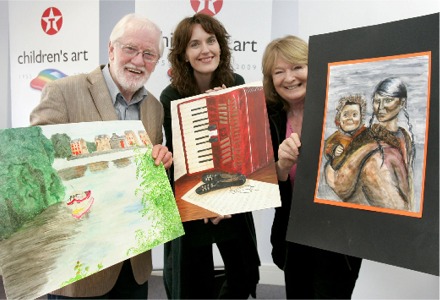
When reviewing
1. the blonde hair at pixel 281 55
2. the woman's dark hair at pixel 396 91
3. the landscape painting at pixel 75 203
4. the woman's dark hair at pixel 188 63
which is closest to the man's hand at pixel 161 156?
the landscape painting at pixel 75 203

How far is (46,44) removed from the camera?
332cm

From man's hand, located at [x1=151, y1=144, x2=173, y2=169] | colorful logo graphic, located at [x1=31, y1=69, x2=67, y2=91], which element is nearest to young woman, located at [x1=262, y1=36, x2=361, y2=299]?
man's hand, located at [x1=151, y1=144, x2=173, y2=169]

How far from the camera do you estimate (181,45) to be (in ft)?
6.28

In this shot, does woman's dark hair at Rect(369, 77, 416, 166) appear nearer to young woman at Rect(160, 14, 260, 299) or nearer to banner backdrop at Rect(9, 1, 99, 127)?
young woman at Rect(160, 14, 260, 299)

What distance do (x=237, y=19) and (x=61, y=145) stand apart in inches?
84.7

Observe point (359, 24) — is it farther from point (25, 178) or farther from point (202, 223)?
point (25, 178)

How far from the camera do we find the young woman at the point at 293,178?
1651 millimetres

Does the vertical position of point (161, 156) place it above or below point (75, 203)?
above

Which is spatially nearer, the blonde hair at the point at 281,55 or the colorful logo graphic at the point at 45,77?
the blonde hair at the point at 281,55

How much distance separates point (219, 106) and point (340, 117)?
500 millimetres

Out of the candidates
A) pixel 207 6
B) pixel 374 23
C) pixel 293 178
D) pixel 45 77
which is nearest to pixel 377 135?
pixel 293 178

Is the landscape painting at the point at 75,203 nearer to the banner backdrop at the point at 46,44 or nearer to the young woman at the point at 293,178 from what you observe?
the young woman at the point at 293,178

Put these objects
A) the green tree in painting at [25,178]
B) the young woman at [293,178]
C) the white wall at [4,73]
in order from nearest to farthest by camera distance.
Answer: the green tree in painting at [25,178]
the young woman at [293,178]
the white wall at [4,73]

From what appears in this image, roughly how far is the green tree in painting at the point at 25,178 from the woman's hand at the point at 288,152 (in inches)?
32.1
